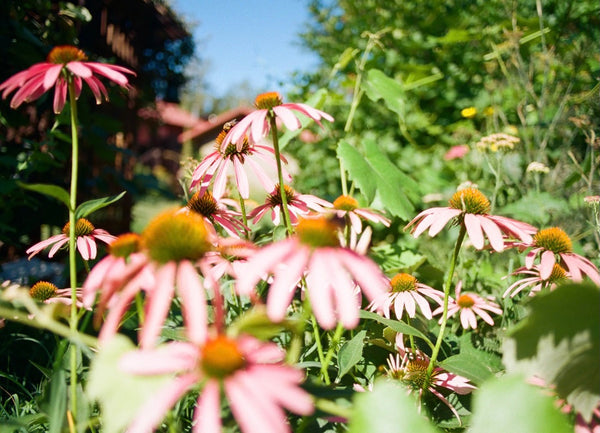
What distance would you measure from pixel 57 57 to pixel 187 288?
516mm

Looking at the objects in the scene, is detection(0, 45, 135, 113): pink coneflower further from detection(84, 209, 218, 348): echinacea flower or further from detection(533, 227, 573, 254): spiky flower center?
detection(533, 227, 573, 254): spiky flower center

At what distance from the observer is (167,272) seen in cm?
47

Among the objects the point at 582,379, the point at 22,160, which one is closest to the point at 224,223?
the point at 582,379

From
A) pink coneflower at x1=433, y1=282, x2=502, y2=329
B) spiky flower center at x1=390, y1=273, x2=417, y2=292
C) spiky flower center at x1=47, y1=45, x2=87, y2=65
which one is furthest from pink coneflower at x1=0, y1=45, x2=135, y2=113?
pink coneflower at x1=433, y1=282, x2=502, y2=329

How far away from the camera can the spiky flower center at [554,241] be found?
0.96 metres

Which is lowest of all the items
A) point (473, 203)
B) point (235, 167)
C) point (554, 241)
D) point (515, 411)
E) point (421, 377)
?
point (421, 377)

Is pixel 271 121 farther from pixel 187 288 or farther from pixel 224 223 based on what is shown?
pixel 187 288

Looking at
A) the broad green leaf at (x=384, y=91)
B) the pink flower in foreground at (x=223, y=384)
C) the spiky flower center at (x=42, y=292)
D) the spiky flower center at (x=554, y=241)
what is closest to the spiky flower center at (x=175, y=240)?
the pink flower in foreground at (x=223, y=384)

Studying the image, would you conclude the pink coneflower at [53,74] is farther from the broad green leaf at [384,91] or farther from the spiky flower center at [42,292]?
the broad green leaf at [384,91]

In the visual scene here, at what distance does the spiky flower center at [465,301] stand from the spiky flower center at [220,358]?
95cm

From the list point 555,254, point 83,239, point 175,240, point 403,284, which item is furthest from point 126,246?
point 555,254

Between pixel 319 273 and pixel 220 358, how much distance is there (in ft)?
0.43

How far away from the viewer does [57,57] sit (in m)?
0.72

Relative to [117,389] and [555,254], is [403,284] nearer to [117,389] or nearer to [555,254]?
[555,254]
